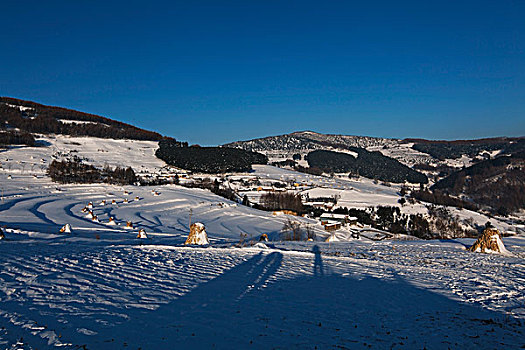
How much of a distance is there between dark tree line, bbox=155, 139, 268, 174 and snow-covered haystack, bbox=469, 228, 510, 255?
440ft

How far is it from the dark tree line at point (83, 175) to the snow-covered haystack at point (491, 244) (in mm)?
89229

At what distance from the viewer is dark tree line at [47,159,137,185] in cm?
8686

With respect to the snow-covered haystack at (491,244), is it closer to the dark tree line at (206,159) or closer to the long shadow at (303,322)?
the long shadow at (303,322)

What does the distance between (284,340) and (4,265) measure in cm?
953

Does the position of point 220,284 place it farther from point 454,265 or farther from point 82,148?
point 82,148

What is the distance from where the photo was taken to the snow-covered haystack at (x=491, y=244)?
21953 millimetres

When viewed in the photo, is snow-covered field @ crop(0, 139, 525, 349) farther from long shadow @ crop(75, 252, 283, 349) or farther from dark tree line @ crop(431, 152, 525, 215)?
dark tree line @ crop(431, 152, 525, 215)

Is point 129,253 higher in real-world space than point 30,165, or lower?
lower

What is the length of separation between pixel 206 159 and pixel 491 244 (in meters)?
147

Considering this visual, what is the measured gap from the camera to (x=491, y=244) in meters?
22.2

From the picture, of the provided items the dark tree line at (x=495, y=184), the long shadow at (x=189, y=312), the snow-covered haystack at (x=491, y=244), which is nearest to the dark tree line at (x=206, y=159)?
the dark tree line at (x=495, y=184)

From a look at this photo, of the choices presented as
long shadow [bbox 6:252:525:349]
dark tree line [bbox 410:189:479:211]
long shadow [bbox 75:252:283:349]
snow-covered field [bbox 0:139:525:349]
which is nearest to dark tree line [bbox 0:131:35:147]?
snow-covered field [bbox 0:139:525:349]

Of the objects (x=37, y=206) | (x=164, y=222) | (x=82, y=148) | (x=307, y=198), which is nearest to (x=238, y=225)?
(x=164, y=222)

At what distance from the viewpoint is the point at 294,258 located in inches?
675
